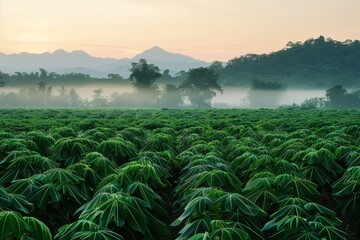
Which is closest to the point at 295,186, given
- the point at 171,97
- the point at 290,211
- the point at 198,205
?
the point at 290,211

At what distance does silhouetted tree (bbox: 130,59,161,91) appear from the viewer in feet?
328

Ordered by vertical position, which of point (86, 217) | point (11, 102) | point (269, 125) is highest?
point (86, 217)

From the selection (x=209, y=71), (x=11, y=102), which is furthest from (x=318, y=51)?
(x=11, y=102)

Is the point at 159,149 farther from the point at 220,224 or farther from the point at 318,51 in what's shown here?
the point at 318,51

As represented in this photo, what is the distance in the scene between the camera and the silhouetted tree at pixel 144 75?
100125 mm

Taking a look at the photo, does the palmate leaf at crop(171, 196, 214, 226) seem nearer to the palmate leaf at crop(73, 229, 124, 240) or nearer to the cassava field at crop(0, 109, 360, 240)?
the cassava field at crop(0, 109, 360, 240)

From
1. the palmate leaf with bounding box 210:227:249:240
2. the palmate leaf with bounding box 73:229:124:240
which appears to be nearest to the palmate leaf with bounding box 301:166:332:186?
the palmate leaf with bounding box 210:227:249:240

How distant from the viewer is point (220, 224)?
3.69m

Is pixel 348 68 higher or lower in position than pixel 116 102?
higher

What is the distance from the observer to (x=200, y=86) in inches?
3996

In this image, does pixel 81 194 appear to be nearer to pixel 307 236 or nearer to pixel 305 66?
pixel 307 236

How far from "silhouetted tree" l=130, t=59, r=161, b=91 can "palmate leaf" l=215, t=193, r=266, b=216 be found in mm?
96539

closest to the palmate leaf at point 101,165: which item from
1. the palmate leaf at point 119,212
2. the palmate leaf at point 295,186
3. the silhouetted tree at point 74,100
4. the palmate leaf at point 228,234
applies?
the palmate leaf at point 119,212

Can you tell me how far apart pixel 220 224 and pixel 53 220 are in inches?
113
